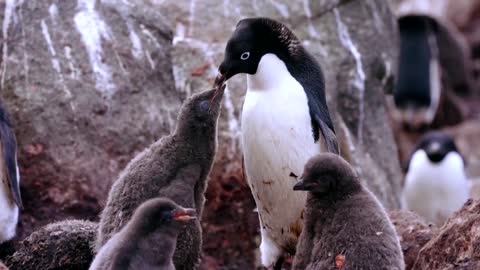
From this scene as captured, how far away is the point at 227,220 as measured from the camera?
365 inches

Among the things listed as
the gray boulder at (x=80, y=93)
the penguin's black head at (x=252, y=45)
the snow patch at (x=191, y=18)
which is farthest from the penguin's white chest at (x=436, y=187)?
the penguin's black head at (x=252, y=45)

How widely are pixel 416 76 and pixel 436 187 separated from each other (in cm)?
675

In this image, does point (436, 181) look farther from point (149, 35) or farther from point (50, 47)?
point (50, 47)

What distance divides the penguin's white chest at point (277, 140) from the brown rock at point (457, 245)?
0.86m

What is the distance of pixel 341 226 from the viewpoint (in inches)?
239

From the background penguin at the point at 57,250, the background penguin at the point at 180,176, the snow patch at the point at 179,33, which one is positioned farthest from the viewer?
the snow patch at the point at 179,33

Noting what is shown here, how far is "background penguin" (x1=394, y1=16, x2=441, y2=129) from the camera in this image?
62.0 ft

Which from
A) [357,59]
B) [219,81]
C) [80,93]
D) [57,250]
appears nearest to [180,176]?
[219,81]

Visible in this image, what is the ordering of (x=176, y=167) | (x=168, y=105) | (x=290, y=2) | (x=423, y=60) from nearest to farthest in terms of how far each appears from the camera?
(x=176, y=167) < (x=168, y=105) < (x=290, y=2) < (x=423, y=60)

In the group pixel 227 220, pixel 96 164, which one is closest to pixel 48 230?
pixel 96 164

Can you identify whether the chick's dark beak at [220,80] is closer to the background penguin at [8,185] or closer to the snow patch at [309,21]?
the background penguin at [8,185]

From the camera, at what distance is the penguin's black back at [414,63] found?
19.1 metres

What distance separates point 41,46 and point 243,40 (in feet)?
8.11

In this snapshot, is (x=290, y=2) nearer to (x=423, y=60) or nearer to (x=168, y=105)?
(x=168, y=105)
